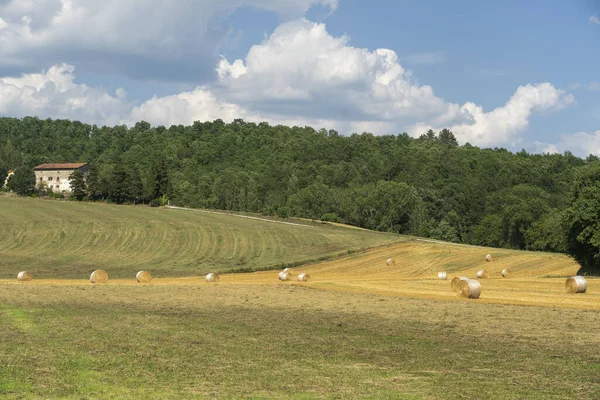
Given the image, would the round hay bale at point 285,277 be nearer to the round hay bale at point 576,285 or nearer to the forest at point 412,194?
the round hay bale at point 576,285

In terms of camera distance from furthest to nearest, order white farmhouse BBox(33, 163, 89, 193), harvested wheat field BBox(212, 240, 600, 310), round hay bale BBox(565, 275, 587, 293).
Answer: white farmhouse BBox(33, 163, 89, 193) < round hay bale BBox(565, 275, 587, 293) < harvested wheat field BBox(212, 240, 600, 310)

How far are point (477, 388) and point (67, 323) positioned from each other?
15.8 meters

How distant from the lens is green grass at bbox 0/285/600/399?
1491 centimetres

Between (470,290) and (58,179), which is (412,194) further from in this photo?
(470,290)

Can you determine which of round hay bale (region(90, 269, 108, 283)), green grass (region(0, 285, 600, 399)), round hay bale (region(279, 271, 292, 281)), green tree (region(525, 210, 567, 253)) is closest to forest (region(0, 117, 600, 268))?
green tree (region(525, 210, 567, 253))

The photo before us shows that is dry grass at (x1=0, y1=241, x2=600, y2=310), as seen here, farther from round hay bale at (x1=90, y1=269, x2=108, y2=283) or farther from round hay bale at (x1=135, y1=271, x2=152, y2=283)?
round hay bale at (x1=90, y1=269, x2=108, y2=283)

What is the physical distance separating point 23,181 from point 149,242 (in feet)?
333

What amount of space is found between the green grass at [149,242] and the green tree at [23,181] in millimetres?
64597

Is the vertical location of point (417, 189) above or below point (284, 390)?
above

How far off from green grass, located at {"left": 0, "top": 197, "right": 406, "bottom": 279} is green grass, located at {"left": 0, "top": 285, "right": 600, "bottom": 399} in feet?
108

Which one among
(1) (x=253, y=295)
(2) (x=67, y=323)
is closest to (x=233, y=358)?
(2) (x=67, y=323)

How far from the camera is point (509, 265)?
63938mm

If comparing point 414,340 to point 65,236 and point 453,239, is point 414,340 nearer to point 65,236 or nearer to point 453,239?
point 65,236

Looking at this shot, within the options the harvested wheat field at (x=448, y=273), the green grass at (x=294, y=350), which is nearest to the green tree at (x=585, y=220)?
the harvested wheat field at (x=448, y=273)
